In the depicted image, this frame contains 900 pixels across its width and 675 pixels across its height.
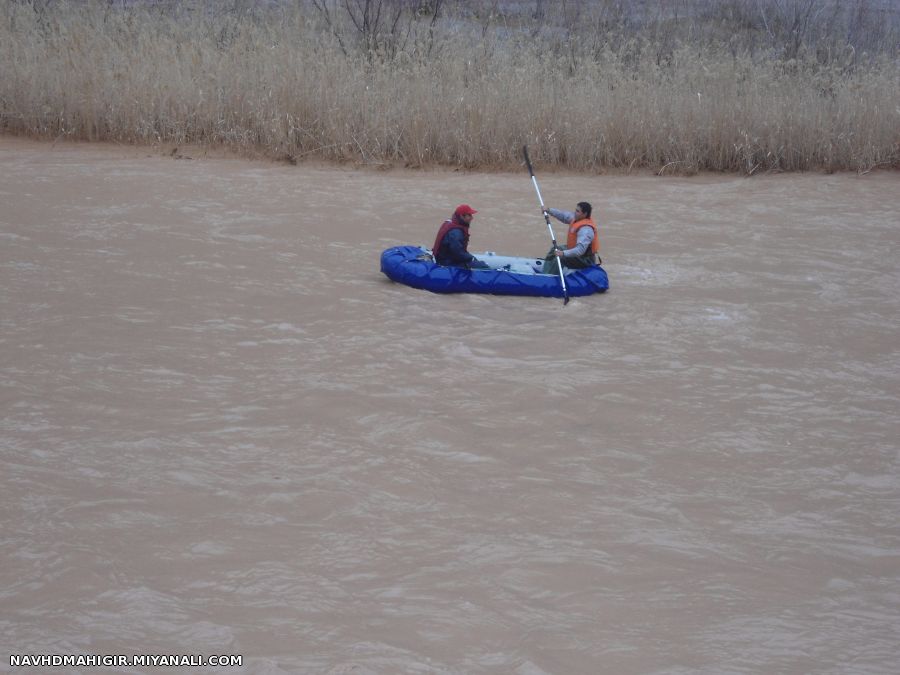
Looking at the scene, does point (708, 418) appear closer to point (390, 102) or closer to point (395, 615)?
point (395, 615)

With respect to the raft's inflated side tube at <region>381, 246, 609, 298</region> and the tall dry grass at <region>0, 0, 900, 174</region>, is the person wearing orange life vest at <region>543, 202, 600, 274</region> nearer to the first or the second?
the raft's inflated side tube at <region>381, 246, 609, 298</region>

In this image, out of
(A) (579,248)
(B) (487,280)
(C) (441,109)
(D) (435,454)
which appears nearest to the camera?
(D) (435,454)

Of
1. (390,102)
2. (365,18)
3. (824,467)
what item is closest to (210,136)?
(390,102)

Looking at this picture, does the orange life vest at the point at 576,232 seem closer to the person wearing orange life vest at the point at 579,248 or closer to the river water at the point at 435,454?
the person wearing orange life vest at the point at 579,248

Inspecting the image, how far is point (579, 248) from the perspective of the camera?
29.8 ft

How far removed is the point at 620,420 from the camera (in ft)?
21.5

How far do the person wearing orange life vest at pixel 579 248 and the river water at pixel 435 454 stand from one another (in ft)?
1.25

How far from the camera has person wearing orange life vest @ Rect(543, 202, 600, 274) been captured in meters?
9.07

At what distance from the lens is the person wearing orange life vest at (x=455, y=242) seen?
29.3 ft

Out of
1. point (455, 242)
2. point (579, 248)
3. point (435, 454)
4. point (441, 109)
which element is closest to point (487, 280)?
point (455, 242)

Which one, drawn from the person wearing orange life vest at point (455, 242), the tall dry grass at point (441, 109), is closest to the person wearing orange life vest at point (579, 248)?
the person wearing orange life vest at point (455, 242)

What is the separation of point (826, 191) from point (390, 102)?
5.47 m

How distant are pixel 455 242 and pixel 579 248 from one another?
1.05 metres

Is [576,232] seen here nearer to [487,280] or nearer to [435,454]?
[487,280]
